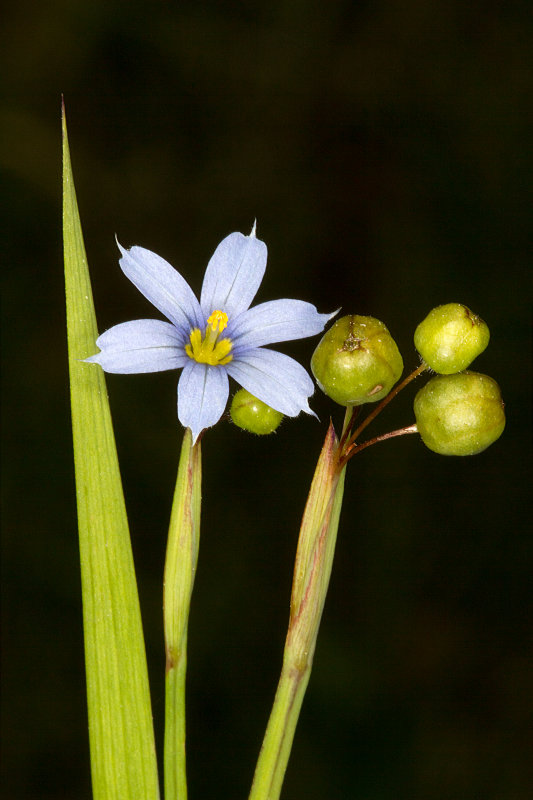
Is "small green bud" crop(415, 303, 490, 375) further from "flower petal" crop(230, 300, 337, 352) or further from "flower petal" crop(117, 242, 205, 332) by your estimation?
"flower petal" crop(117, 242, 205, 332)

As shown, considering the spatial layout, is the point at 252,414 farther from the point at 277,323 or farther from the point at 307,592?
the point at 307,592

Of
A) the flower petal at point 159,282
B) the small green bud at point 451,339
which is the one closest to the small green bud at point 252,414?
the flower petal at point 159,282

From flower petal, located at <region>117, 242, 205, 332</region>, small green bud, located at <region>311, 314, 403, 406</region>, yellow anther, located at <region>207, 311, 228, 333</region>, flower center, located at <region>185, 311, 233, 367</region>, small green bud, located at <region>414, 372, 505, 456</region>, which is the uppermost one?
flower petal, located at <region>117, 242, 205, 332</region>

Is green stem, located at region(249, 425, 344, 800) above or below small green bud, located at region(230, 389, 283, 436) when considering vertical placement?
below

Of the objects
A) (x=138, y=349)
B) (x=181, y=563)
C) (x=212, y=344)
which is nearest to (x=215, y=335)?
(x=212, y=344)

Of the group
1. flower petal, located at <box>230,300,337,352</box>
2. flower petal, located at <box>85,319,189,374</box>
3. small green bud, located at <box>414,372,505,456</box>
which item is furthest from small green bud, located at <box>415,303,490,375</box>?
flower petal, located at <box>85,319,189,374</box>

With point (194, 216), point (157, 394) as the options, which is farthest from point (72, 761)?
point (194, 216)
